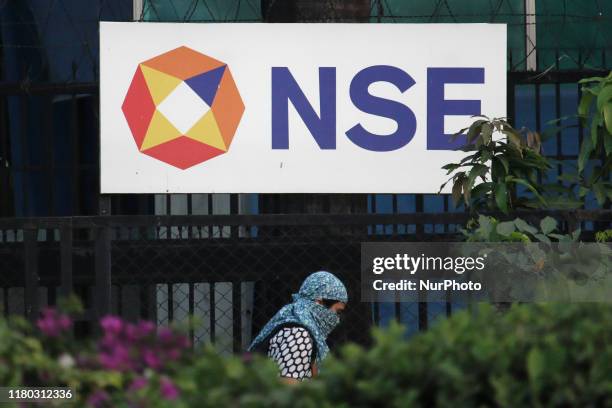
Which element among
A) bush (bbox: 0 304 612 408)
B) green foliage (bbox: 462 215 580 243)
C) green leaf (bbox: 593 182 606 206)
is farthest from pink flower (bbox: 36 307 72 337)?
green leaf (bbox: 593 182 606 206)

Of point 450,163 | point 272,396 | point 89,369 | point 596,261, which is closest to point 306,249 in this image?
point 450,163

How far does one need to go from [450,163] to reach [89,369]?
422 centimetres

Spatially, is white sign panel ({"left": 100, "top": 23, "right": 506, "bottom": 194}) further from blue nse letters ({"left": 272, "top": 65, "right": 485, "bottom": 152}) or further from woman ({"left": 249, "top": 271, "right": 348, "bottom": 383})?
woman ({"left": 249, "top": 271, "right": 348, "bottom": 383})

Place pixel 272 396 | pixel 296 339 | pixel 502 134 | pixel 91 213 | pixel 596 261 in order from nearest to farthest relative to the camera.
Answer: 1. pixel 272 396
2. pixel 296 339
3. pixel 596 261
4. pixel 502 134
5. pixel 91 213

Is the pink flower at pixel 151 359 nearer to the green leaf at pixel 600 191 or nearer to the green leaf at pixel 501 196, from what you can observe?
the green leaf at pixel 501 196

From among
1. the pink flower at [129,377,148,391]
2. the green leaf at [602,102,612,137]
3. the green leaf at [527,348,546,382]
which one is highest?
the green leaf at [602,102,612,137]

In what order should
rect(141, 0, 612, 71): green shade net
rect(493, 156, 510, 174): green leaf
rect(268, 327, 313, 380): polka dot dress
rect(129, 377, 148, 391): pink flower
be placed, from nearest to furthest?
rect(129, 377, 148, 391): pink flower, rect(268, 327, 313, 380): polka dot dress, rect(493, 156, 510, 174): green leaf, rect(141, 0, 612, 71): green shade net

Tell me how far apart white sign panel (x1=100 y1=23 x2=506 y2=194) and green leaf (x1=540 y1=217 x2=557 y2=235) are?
884 millimetres

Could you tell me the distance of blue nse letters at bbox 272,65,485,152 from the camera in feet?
25.0

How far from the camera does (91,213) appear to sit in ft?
31.2

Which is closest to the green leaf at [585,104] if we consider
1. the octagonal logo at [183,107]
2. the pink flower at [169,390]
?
the octagonal logo at [183,107]

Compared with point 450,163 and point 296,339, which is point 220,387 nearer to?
point 296,339

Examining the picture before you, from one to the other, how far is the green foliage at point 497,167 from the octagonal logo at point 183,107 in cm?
139

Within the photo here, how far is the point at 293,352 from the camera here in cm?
638
